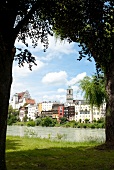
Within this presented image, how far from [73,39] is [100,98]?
35.1 ft

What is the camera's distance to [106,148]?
1436 cm

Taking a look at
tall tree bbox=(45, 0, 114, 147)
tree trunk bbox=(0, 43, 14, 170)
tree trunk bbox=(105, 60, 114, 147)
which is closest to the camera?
tree trunk bbox=(0, 43, 14, 170)

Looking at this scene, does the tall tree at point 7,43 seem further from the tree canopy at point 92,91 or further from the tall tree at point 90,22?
the tree canopy at point 92,91

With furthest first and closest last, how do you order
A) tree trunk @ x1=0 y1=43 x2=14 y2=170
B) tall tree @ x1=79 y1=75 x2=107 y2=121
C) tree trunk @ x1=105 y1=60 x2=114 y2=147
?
tall tree @ x1=79 y1=75 x2=107 y2=121
tree trunk @ x1=105 y1=60 x2=114 y2=147
tree trunk @ x1=0 y1=43 x2=14 y2=170

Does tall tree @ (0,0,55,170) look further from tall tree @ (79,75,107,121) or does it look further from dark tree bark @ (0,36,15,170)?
tall tree @ (79,75,107,121)

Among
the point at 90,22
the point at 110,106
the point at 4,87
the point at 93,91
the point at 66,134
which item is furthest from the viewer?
the point at 66,134

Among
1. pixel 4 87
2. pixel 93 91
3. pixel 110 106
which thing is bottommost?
pixel 4 87

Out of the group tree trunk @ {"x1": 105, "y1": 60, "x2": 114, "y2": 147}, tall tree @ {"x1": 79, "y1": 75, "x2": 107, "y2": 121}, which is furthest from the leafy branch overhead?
tall tree @ {"x1": 79, "y1": 75, "x2": 107, "y2": 121}

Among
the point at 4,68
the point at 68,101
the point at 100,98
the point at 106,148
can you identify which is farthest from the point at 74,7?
the point at 68,101

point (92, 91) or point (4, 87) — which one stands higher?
point (92, 91)

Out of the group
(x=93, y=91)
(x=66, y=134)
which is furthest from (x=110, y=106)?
(x=66, y=134)

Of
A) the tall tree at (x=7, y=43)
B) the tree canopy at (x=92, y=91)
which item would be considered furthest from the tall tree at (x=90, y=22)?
the tree canopy at (x=92, y=91)

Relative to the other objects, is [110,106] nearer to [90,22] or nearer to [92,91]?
[92,91]

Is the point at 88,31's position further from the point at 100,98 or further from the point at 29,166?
the point at 100,98
